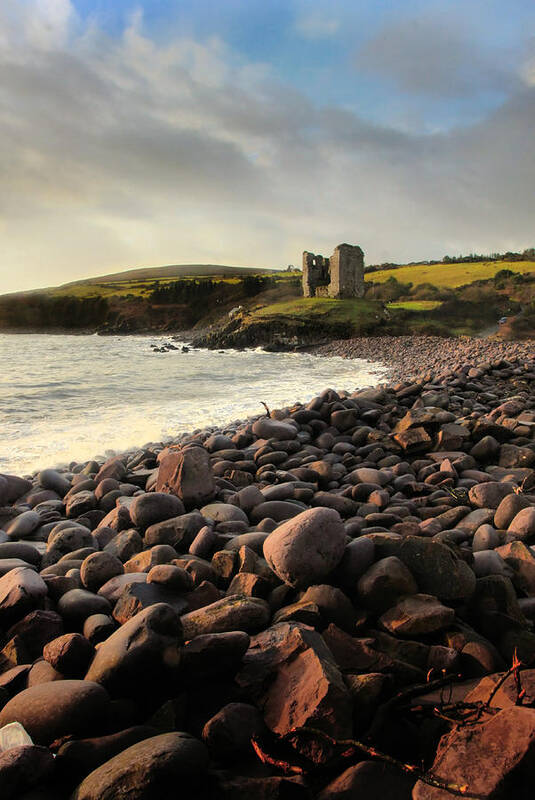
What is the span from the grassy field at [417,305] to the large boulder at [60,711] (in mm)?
50851

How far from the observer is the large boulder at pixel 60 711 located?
1.61m

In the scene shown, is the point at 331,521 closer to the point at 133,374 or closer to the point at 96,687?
the point at 96,687

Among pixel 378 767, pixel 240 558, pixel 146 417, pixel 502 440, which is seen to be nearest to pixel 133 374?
pixel 146 417

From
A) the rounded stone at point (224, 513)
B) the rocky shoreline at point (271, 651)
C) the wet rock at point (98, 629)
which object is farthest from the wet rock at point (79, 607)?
the rounded stone at point (224, 513)

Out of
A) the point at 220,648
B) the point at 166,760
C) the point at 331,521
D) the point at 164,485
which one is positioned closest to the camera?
the point at 166,760

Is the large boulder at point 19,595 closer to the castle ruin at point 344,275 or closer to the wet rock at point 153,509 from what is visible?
the wet rock at point 153,509

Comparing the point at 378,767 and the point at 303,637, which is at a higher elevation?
the point at 303,637

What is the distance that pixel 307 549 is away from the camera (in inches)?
96.2

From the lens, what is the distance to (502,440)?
622cm

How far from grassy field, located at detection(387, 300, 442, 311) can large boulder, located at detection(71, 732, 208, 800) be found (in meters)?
51.0

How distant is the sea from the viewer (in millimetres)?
8898

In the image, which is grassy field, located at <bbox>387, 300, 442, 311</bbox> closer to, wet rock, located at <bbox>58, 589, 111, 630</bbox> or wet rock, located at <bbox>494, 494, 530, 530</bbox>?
wet rock, located at <bbox>494, 494, 530, 530</bbox>

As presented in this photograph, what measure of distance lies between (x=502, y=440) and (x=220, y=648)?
539 cm

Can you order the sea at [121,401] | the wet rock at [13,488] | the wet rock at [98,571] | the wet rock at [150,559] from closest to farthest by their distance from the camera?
the wet rock at [98,571] < the wet rock at [150,559] < the wet rock at [13,488] < the sea at [121,401]
